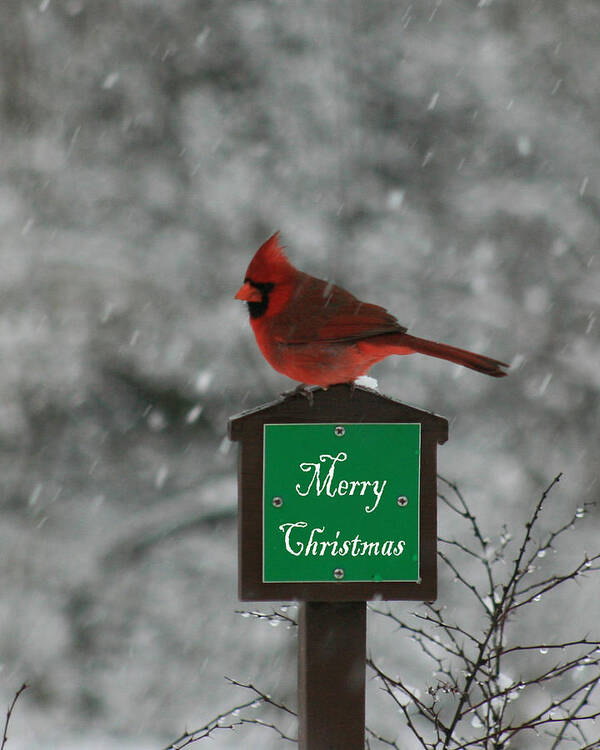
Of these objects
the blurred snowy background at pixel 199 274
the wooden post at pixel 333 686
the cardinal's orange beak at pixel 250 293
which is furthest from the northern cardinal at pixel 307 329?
the blurred snowy background at pixel 199 274

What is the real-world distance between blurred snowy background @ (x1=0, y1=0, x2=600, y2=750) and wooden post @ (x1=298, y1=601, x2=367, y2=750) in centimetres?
258

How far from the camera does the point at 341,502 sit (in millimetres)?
1567

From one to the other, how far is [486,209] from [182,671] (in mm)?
2553

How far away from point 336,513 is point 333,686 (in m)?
0.31

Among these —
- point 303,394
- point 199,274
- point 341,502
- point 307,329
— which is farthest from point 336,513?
point 199,274

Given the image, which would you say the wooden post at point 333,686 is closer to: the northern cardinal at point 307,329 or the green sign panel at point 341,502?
the green sign panel at point 341,502

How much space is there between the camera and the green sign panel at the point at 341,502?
1563mm

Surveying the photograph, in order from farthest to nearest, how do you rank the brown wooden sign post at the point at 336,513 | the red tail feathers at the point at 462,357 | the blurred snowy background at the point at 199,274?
1. the blurred snowy background at the point at 199,274
2. the brown wooden sign post at the point at 336,513
3. the red tail feathers at the point at 462,357

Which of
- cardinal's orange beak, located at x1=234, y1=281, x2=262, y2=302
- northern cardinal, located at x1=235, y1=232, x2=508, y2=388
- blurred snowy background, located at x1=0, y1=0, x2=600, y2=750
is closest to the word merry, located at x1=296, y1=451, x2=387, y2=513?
northern cardinal, located at x1=235, y1=232, x2=508, y2=388

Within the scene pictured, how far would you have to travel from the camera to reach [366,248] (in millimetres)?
4262

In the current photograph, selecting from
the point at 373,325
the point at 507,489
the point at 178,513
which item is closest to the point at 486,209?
the point at 507,489

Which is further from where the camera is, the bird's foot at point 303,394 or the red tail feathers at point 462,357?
the bird's foot at point 303,394

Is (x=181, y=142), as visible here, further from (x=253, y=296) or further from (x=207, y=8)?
(x=253, y=296)

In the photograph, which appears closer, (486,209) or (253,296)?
(253,296)
